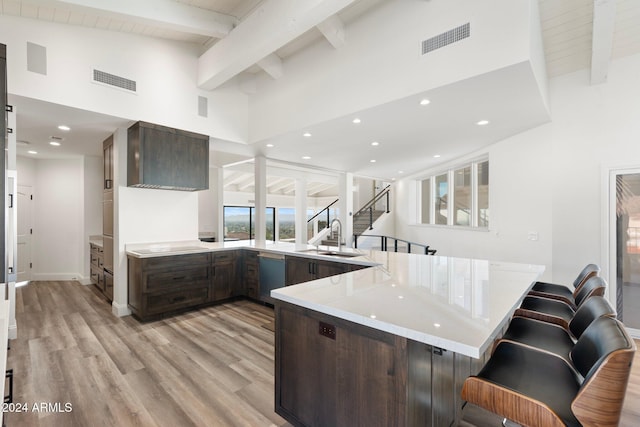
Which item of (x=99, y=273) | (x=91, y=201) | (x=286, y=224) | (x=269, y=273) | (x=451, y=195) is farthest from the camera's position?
(x=286, y=224)

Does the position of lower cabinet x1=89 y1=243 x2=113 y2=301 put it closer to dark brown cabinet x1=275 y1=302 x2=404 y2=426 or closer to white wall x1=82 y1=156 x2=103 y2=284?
white wall x1=82 y1=156 x2=103 y2=284

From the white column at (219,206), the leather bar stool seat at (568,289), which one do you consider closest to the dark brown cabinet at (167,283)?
the leather bar stool seat at (568,289)

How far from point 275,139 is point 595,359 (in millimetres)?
4492

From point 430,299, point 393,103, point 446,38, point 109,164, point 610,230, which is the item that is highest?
point 446,38

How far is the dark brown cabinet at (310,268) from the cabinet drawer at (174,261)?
131 centimetres

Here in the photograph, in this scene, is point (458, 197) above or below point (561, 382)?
above

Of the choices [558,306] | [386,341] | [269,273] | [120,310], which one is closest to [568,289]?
[558,306]

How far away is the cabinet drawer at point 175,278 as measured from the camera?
391cm

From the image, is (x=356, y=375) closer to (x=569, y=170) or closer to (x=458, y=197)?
(x=569, y=170)

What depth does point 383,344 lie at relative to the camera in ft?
4.58

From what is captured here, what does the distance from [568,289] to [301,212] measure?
21.5 ft

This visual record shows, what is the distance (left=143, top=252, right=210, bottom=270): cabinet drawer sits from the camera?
3904mm

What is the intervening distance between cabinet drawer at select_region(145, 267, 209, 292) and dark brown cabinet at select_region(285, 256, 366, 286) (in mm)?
1317

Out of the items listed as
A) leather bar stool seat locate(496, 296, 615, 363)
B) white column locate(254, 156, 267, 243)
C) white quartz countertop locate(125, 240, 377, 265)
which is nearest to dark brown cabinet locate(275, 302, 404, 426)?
leather bar stool seat locate(496, 296, 615, 363)
